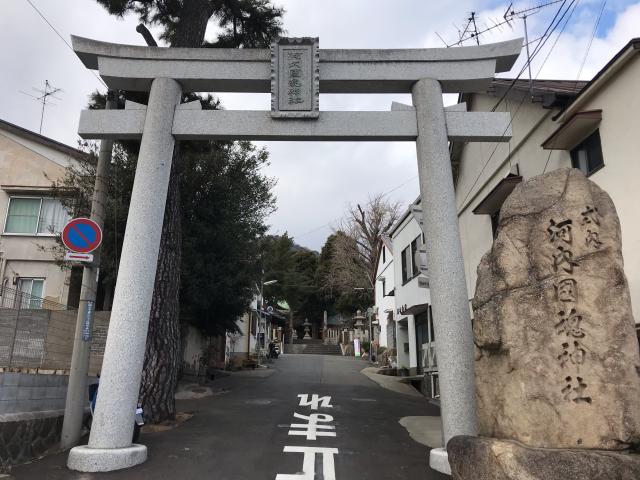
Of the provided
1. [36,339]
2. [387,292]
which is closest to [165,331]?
[36,339]

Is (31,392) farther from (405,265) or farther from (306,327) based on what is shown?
(306,327)

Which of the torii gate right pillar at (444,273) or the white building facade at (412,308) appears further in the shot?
the white building facade at (412,308)

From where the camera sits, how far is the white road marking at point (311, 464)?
20.8 ft

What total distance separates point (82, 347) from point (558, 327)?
23.1 ft

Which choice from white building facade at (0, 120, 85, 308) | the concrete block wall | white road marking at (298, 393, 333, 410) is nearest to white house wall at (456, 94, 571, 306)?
white road marking at (298, 393, 333, 410)

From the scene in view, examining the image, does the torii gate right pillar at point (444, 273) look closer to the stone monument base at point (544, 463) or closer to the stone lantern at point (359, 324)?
the stone monument base at point (544, 463)

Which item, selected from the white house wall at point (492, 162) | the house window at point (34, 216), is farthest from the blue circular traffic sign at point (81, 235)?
the house window at point (34, 216)

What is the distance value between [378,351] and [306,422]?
22813mm

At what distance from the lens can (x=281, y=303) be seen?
5125 centimetres

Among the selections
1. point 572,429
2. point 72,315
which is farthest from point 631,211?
point 72,315

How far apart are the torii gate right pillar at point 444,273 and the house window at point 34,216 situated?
13838 mm

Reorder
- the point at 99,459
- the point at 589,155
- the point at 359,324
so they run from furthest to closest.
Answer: the point at 359,324 → the point at 589,155 → the point at 99,459

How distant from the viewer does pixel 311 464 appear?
6.84m

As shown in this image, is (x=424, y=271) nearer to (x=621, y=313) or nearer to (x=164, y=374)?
(x=164, y=374)
